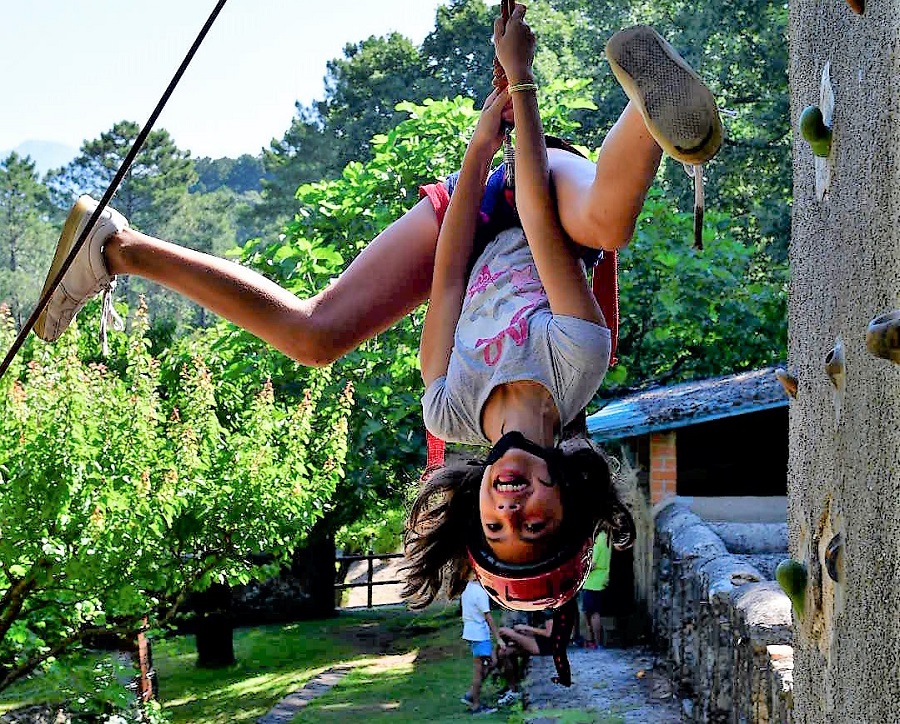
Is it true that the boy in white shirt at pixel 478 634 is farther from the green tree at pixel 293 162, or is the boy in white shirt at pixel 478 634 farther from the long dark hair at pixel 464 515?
the green tree at pixel 293 162

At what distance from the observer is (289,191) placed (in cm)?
3016

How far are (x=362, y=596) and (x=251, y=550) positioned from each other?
1107cm

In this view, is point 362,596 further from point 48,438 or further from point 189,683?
point 48,438

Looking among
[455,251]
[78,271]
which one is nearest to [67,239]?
[78,271]

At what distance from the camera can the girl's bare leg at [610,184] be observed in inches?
102

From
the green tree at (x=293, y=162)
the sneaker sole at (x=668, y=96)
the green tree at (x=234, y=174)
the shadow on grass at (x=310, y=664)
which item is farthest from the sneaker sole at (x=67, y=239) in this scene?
the green tree at (x=234, y=174)

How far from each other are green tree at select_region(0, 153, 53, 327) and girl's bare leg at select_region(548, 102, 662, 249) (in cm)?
3180

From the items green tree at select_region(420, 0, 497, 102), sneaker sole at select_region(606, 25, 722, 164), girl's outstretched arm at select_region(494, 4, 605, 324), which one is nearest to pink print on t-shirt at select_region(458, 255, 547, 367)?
girl's outstretched arm at select_region(494, 4, 605, 324)

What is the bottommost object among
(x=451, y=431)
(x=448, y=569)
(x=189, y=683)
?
(x=189, y=683)

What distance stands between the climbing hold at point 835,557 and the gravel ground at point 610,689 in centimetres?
483

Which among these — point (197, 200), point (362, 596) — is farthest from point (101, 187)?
point (362, 596)

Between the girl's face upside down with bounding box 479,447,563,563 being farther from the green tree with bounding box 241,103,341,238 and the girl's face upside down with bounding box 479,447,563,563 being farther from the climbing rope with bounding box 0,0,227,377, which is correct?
the green tree with bounding box 241,103,341,238

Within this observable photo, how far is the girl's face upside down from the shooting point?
2.90 m

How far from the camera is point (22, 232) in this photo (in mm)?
37844
